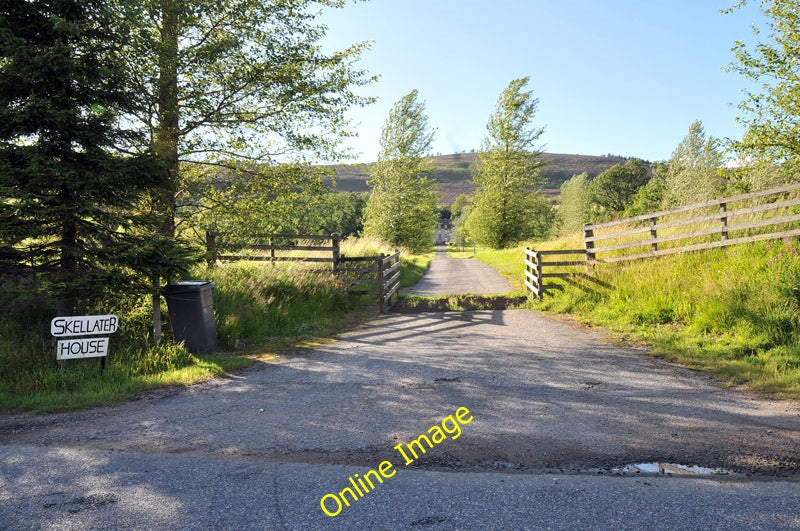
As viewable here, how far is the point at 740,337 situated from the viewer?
23.0 feet

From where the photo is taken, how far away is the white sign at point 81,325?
20.3ft

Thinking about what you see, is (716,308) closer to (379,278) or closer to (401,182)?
(379,278)

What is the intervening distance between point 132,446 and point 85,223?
459cm

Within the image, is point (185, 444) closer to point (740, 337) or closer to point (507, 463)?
point (507, 463)

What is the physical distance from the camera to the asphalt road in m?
2.90

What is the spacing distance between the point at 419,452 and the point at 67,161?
22.9ft

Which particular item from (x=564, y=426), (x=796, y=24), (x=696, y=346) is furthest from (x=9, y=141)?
(x=796, y=24)

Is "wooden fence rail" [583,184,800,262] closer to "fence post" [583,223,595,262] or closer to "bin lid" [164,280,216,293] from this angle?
"fence post" [583,223,595,262]

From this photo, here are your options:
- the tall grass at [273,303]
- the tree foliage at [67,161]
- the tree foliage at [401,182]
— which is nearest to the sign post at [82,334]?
the tree foliage at [67,161]

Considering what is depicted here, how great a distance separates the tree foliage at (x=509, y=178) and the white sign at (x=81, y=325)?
107 ft

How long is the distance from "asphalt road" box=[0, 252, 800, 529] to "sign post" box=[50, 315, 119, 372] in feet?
4.35

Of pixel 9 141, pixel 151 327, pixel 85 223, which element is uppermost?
pixel 9 141

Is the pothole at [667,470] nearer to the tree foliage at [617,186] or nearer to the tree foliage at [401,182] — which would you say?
the tree foliage at [401,182]

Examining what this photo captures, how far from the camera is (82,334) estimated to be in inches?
252
